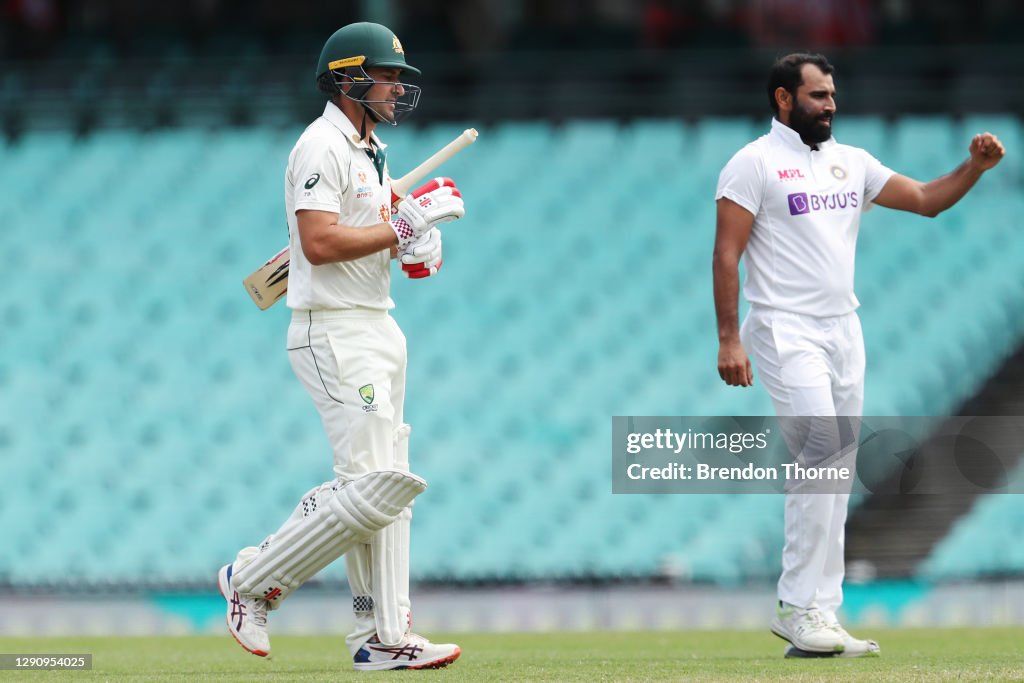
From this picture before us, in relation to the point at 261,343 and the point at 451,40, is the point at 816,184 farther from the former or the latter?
the point at 451,40

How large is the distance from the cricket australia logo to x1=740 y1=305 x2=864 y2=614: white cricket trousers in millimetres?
1355

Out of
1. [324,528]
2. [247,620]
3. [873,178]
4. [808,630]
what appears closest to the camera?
[324,528]

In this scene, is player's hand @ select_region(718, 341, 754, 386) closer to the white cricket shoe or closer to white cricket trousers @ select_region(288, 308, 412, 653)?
the white cricket shoe

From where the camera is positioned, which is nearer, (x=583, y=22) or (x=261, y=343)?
(x=261, y=343)

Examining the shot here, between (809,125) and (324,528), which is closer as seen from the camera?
(324,528)

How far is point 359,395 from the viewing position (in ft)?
14.0

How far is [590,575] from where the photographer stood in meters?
8.33

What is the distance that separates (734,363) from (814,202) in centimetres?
61

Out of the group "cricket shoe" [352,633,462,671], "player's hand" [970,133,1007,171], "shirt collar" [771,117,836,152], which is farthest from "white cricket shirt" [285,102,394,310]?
"player's hand" [970,133,1007,171]

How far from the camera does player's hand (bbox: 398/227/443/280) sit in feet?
14.2

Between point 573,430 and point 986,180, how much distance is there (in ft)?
11.6

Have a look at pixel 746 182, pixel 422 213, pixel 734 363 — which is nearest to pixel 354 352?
pixel 422 213

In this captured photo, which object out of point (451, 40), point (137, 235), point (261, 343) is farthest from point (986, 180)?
point (137, 235)

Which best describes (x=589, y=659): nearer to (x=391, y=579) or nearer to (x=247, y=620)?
(x=391, y=579)
